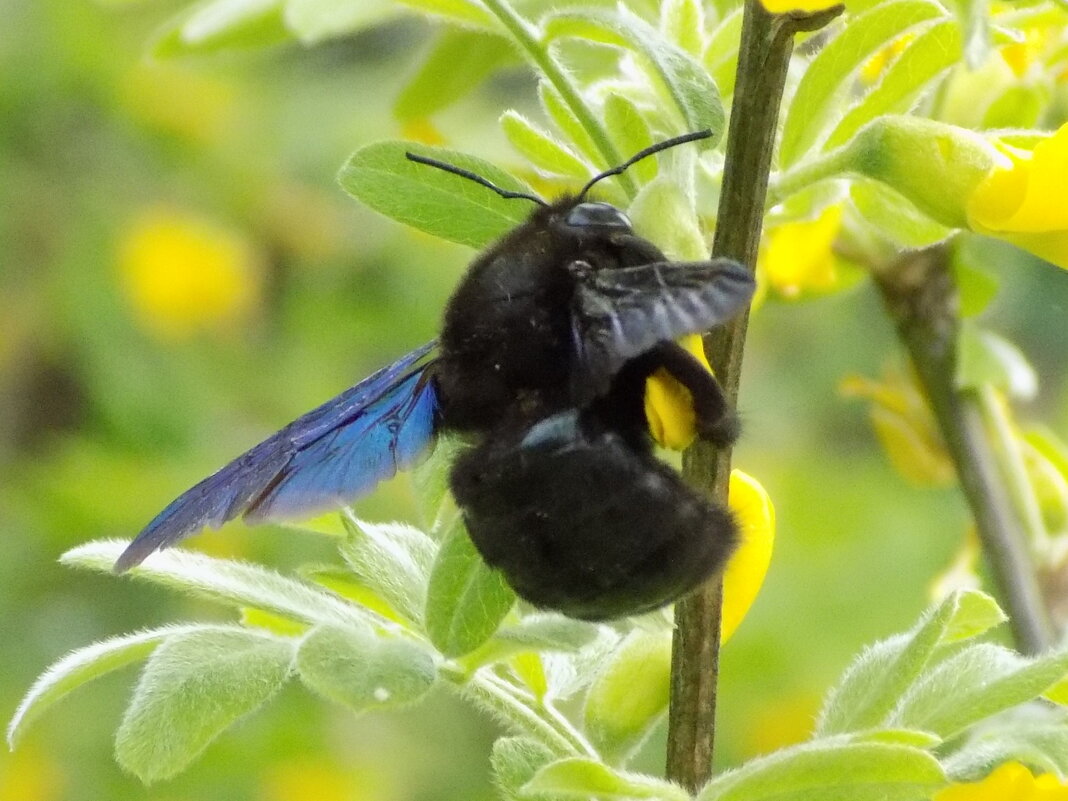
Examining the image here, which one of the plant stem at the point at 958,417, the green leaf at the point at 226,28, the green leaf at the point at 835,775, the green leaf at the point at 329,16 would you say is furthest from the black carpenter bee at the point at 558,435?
the plant stem at the point at 958,417

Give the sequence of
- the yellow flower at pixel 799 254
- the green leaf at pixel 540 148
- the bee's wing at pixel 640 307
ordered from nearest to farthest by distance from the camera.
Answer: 1. the bee's wing at pixel 640 307
2. the green leaf at pixel 540 148
3. the yellow flower at pixel 799 254

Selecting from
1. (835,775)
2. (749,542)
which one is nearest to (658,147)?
(749,542)

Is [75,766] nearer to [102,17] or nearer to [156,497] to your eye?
[156,497]

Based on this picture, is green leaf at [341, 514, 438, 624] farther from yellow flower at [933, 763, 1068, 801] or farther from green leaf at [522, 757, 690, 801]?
yellow flower at [933, 763, 1068, 801]

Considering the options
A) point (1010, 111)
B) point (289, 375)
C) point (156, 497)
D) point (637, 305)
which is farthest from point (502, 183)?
point (289, 375)

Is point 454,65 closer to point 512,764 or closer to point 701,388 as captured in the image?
point 701,388

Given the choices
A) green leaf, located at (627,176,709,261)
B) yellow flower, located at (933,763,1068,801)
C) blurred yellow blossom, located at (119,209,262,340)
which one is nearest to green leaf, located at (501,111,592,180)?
green leaf, located at (627,176,709,261)

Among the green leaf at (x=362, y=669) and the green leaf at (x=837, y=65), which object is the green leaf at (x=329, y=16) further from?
the green leaf at (x=362, y=669)
